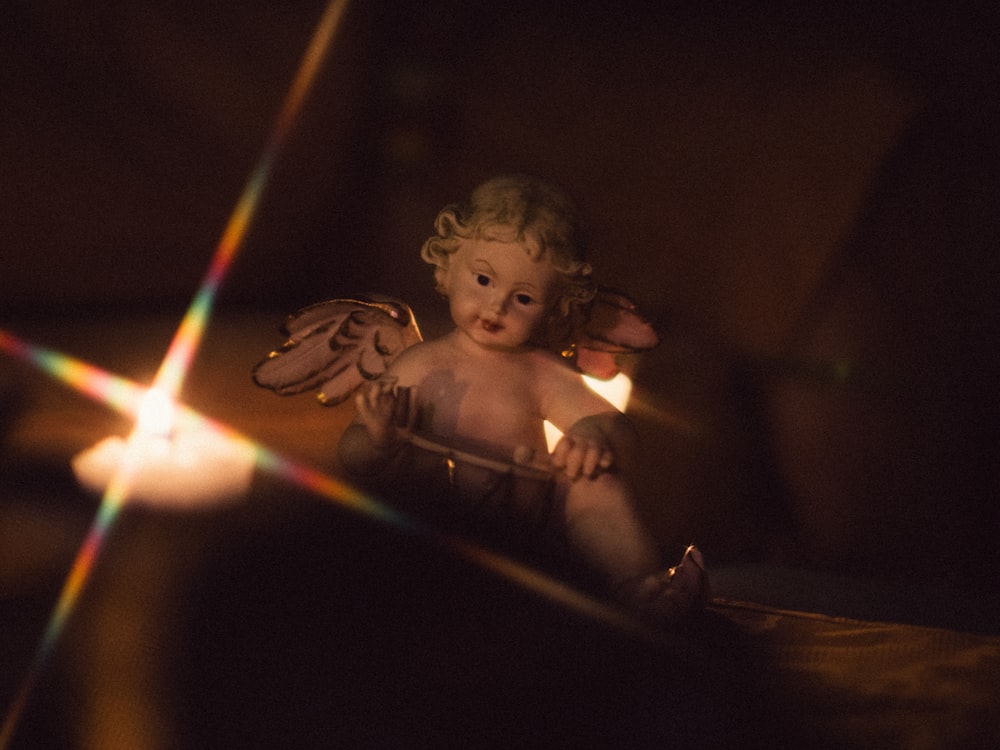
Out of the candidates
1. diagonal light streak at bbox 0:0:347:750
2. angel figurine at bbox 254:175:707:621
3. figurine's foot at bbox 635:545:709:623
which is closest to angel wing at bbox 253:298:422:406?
angel figurine at bbox 254:175:707:621

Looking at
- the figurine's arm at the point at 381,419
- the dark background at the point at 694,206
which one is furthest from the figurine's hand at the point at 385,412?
the dark background at the point at 694,206

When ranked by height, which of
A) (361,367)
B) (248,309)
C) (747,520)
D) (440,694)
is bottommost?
(440,694)

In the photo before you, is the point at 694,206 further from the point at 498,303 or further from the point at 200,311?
the point at 200,311

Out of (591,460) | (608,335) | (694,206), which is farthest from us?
(694,206)

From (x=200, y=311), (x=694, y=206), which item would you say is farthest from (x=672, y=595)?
(x=200, y=311)

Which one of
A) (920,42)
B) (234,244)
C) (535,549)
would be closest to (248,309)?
(234,244)

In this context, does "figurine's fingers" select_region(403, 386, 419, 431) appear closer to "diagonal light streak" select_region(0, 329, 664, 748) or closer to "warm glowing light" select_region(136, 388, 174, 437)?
"diagonal light streak" select_region(0, 329, 664, 748)

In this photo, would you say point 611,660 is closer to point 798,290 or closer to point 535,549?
point 535,549
